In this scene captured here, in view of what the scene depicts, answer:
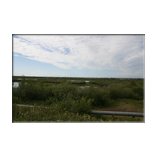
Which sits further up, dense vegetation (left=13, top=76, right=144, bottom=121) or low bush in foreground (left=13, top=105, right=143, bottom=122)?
dense vegetation (left=13, top=76, right=144, bottom=121)

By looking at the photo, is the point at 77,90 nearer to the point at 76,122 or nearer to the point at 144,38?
the point at 76,122

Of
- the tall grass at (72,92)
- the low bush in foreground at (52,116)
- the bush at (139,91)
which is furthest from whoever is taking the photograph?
the tall grass at (72,92)

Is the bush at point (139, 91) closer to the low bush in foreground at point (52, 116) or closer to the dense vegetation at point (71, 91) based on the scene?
the dense vegetation at point (71, 91)

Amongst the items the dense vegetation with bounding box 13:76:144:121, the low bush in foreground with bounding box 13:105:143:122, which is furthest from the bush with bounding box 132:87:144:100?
the low bush in foreground with bounding box 13:105:143:122

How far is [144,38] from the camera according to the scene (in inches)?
90.2

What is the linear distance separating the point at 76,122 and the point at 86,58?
2.28 meters

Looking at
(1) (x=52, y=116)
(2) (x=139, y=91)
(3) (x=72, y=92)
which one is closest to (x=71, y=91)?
(3) (x=72, y=92)

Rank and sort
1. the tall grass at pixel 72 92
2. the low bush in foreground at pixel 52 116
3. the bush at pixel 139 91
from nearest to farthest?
the low bush in foreground at pixel 52 116 < the bush at pixel 139 91 < the tall grass at pixel 72 92

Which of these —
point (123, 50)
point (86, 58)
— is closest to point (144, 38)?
point (123, 50)

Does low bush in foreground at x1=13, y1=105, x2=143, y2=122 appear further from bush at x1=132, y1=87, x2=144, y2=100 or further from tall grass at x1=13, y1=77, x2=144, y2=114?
bush at x1=132, y1=87, x2=144, y2=100

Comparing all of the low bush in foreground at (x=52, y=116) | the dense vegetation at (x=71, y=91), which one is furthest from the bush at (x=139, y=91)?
the low bush in foreground at (x=52, y=116)

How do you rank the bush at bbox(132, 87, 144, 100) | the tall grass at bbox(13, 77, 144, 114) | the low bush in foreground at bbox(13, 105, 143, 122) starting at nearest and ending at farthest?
the low bush in foreground at bbox(13, 105, 143, 122) → the bush at bbox(132, 87, 144, 100) → the tall grass at bbox(13, 77, 144, 114)

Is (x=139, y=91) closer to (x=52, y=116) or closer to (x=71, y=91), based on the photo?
(x=71, y=91)

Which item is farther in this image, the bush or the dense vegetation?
the dense vegetation
